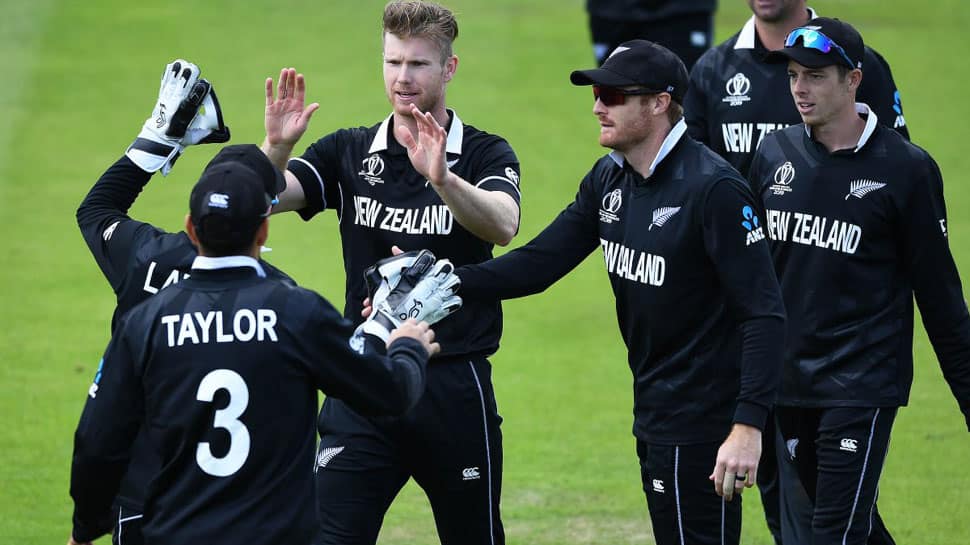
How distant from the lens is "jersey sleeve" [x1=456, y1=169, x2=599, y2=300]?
17.7 ft

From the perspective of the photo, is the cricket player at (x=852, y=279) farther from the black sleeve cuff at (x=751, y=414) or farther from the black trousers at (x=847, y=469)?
the black sleeve cuff at (x=751, y=414)

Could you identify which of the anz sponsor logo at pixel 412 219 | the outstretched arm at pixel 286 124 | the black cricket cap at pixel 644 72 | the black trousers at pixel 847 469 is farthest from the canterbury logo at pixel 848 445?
the outstretched arm at pixel 286 124

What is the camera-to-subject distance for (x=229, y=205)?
4129 mm

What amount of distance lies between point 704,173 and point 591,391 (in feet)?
15.4

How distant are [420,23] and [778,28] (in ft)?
6.19

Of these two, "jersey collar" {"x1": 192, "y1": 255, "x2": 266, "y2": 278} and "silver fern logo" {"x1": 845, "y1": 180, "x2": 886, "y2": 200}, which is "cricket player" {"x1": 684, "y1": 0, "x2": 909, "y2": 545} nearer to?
"silver fern logo" {"x1": 845, "y1": 180, "x2": 886, "y2": 200}

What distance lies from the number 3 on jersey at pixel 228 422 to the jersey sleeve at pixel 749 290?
1646 mm

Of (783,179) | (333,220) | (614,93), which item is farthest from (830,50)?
(333,220)

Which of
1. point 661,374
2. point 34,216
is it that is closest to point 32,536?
point 661,374

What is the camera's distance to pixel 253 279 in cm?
417

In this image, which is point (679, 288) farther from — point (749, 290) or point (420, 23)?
point (420, 23)

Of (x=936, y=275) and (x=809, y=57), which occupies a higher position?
(x=809, y=57)

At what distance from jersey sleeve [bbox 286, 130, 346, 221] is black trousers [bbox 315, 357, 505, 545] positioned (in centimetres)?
79

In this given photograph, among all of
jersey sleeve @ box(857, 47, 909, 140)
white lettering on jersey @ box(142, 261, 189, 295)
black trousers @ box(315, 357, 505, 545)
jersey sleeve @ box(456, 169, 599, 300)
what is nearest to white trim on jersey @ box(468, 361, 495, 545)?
black trousers @ box(315, 357, 505, 545)
